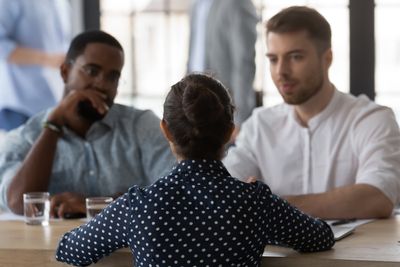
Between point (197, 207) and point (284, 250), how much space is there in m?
0.27

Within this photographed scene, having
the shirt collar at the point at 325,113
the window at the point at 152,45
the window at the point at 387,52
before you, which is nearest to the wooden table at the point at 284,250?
the shirt collar at the point at 325,113

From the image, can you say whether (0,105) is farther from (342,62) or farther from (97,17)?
(342,62)

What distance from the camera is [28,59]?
12.0ft

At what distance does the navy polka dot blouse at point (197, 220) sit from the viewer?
1.59 meters

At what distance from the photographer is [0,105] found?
3.72 meters

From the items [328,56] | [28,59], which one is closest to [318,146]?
[328,56]

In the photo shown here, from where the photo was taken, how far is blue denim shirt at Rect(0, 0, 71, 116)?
3.63 metres

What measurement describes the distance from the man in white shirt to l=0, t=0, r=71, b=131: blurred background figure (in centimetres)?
134

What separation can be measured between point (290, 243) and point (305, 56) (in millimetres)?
998

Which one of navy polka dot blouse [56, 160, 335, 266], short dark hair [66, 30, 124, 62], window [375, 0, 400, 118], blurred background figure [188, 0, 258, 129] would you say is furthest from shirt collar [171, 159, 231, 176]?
window [375, 0, 400, 118]

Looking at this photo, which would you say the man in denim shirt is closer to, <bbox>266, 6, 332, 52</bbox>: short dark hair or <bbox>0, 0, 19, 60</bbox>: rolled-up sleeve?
<bbox>266, 6, 332, 52</bbox>: short dark hair

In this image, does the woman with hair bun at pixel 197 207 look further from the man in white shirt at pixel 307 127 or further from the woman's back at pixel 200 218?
the man in white shirt at pixel 307 127

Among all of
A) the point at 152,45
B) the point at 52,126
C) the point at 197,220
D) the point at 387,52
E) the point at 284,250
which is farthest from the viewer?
the point at 152,45

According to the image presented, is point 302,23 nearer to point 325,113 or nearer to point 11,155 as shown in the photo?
point 325,113
